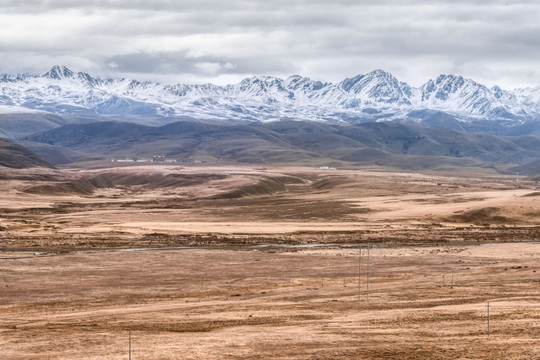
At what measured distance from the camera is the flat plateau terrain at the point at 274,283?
115 feet

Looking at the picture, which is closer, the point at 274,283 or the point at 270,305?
the point at 270,305

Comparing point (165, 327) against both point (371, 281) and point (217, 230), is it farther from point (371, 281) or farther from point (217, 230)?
point (217, 230)

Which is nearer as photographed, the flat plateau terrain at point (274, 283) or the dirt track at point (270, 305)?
the dirt track at point (270, 305)

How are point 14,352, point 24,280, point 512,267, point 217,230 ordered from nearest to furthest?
1. point 14,352
2. point 24,280
3. point 512,267
4. point 217,230

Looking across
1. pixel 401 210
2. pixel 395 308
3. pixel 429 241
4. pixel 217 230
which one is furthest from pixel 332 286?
pixel 401 210

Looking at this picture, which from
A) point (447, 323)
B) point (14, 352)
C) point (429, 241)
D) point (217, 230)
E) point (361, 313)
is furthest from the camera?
point (217, 230)

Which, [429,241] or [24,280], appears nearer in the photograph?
[24,280]

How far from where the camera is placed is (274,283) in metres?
62.7

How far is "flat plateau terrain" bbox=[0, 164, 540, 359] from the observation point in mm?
35000

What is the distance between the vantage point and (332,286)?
59594 millimetres

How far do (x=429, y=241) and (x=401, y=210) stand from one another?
4593 centimetres

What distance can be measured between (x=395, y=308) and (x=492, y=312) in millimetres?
6340

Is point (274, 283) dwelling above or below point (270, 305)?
below

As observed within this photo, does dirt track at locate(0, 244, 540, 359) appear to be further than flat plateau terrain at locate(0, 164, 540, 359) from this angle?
No
